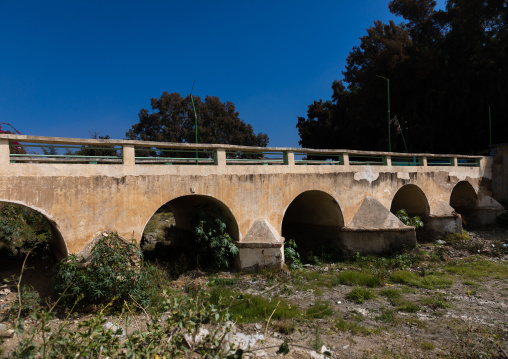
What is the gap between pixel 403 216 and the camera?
41.1 ft

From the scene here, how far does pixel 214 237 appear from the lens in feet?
28.8

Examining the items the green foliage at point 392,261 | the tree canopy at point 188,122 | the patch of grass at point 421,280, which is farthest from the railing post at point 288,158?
the tree canopy at point 188,122

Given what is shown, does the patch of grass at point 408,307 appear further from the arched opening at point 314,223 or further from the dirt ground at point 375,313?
the arched opening at point 314,223

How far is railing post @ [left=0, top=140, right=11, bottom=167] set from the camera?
5.93 meters

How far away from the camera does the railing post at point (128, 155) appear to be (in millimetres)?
7320

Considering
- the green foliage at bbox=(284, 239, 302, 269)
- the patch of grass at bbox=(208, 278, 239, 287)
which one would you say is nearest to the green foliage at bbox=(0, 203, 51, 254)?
the patch of grass at bbox=(208, 278, 239, 287)

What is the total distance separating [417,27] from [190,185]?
82.1 feet

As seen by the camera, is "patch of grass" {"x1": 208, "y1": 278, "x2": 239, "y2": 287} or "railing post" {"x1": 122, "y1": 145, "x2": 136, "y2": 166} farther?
"patch of grass" {"x1": 208, "y1": 278, "x2": 239, "y2": 287}

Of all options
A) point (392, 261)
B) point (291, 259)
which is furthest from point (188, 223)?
point (392, 261)

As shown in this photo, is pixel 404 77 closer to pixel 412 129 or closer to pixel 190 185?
pixel 412 129

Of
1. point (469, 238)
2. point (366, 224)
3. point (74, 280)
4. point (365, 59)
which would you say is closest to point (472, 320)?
point (366, 224)

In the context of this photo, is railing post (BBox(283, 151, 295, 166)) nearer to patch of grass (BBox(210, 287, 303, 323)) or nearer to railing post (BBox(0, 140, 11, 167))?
patch of grass (BBox(210, 287, 303, 323))

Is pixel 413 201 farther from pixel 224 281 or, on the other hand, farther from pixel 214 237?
pixel 224 281

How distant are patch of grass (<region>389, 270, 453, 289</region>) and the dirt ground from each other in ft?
0.40
